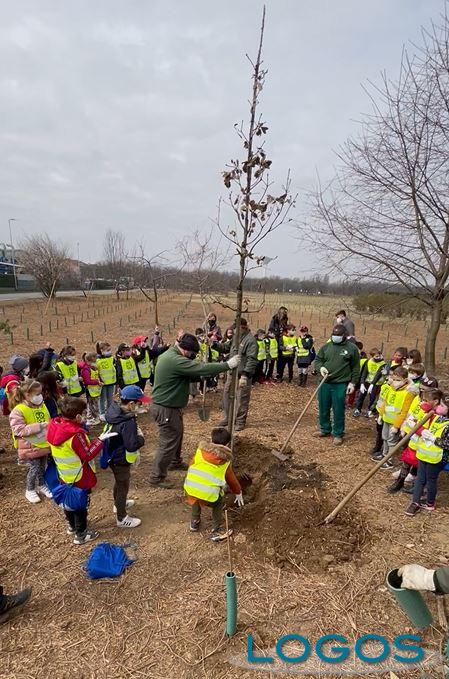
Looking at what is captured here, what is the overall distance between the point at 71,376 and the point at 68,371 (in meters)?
0.11

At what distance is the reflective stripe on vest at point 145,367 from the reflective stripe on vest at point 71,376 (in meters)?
1.37

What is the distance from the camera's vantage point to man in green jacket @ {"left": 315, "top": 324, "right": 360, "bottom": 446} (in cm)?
645

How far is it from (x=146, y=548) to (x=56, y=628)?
3.45 ft

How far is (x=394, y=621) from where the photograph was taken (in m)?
3.08

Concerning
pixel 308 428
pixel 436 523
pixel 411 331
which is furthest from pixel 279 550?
pixel 411 331

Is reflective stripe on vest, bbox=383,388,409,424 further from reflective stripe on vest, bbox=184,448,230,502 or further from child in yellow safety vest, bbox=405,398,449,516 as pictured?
reflective stripe on vest, bbox=184,448,230,502

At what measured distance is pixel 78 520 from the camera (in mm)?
3871

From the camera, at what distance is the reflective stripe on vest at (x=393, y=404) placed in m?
5.44

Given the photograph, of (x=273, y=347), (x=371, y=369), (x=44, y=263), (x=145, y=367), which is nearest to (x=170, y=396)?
(x=145, y=367)

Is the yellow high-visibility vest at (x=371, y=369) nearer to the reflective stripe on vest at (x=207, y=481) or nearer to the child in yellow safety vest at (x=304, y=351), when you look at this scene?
the child in yellow safety vest at (x=304, y=351)

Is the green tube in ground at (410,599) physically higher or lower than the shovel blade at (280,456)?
higher

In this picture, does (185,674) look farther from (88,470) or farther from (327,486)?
(327,486)

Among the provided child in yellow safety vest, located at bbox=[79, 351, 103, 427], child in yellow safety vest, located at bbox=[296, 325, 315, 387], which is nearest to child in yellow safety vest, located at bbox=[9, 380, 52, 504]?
child in yellow safety vest, located at bbox=[79, 351, 103, 427]

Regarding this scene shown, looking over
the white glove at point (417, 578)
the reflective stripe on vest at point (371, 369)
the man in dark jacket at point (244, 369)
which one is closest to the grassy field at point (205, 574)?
the white glove at point (417, 578)
